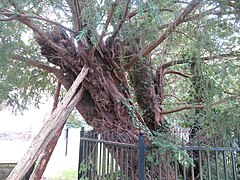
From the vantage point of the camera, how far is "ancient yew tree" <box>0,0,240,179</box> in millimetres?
2320

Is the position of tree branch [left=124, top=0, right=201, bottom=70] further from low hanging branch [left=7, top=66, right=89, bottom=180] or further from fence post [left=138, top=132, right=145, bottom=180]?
fence post [left=138, top=132, right=145, bottom=180]

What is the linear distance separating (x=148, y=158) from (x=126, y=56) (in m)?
1.90

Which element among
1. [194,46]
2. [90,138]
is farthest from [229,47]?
[90,138]

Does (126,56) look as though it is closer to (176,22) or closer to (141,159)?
(176,22)

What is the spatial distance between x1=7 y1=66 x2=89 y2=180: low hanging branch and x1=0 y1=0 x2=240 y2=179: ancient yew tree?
403 millimetres

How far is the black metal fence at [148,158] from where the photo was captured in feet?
7.05

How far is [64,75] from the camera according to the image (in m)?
3.46

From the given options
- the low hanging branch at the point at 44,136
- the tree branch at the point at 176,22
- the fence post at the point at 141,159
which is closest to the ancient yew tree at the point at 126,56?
the tree branch at the point at 176,22

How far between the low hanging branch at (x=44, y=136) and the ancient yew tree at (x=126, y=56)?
0.40m

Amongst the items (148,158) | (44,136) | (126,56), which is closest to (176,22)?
(126,56)

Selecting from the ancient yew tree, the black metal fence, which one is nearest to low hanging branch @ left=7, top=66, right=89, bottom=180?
the ancient yew tree

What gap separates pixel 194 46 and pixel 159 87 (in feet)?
4.90

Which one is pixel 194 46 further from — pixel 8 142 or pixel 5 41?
pixel 8 142

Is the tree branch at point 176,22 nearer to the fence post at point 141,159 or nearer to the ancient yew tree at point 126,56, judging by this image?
the ancient yew tree at point 126,56
